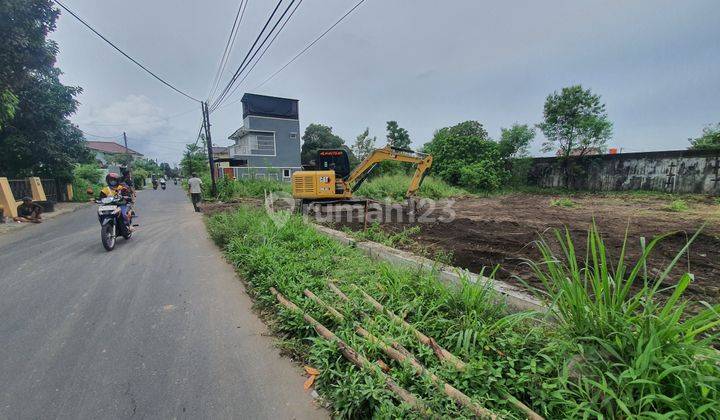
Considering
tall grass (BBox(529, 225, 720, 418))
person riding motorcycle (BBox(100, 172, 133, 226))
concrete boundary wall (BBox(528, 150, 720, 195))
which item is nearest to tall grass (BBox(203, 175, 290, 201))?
person riding motorcycle (BBox(100, 172, 133, 226))

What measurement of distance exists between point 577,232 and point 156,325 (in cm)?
702

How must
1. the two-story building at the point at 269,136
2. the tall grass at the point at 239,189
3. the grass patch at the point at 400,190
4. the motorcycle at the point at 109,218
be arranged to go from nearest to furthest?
the motorcycle at the point at 109,218 < the grass patch at the point at 400,190 < the tall grass at the point at 239,189 < the two-story building at the point at 269,136

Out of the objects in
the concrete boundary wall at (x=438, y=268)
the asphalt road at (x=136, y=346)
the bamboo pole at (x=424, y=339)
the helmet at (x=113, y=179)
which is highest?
Answer: the helmet at (x=113, y=179)

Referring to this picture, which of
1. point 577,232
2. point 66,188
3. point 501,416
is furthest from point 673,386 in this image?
point 66,188

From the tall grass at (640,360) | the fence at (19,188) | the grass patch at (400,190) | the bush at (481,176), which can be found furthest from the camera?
the bush at (481,176)

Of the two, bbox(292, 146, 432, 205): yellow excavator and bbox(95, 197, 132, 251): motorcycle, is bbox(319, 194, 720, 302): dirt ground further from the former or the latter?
bbox(95, 197, 132, 251): motorcycle

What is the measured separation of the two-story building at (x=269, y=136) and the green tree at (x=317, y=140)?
22.1 ft

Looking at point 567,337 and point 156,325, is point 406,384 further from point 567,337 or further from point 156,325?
point 156,325

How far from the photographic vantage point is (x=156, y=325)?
279 centimetres

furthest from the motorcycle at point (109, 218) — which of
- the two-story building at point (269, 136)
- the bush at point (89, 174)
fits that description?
the two-story building at point (269, 136)

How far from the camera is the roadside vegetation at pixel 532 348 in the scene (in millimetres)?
1413

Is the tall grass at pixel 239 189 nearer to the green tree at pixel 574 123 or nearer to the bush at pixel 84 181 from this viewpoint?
the bush at pixel 84 181

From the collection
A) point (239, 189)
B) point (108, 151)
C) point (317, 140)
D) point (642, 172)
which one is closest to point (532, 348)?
point (642, 172)

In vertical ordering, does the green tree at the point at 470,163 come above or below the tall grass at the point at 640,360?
above
